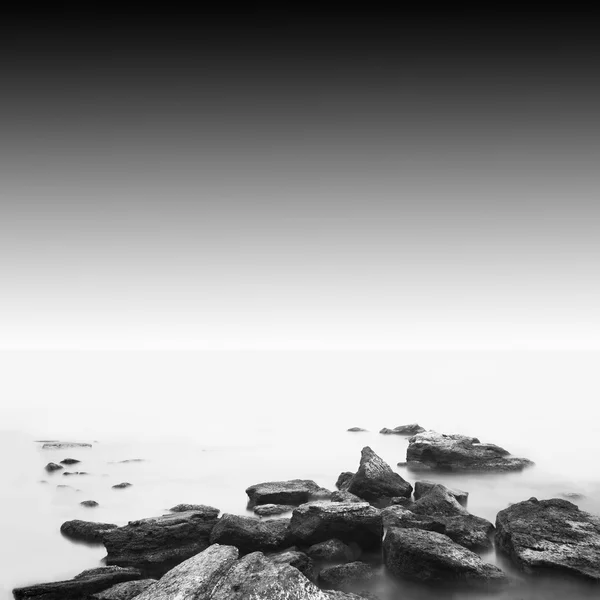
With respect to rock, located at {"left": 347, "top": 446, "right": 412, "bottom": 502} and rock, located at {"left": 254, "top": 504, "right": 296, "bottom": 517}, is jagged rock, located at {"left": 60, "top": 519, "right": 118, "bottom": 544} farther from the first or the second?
rock, located at {"left": 347, "top": 446, "right": 412, "bottom": 502}

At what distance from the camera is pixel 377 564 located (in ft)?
46.1

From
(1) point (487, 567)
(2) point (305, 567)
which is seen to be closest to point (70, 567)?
(2) point (305, 567)

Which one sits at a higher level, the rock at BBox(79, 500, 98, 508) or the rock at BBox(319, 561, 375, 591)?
the rock at BBox(319, 561, 375, 591)

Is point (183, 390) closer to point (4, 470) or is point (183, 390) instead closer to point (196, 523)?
point (4, 470)

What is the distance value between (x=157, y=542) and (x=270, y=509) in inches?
225

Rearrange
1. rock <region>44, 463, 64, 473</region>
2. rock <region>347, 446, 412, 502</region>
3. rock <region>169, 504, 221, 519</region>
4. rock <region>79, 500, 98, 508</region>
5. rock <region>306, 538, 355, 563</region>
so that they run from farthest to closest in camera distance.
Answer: rock <region>44, 463, 64, 473</region> < rock <region>79, 500, 98, 508</region> < rock <region>347, 446, 412, 502</region> < rock <region>169, 504, 221, 519</region> < rock <region>306, 538, 355, 563</region>

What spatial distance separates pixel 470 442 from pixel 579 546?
1434cm

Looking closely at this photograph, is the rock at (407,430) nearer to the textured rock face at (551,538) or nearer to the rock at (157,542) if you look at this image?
the textured rock face at (551,538)

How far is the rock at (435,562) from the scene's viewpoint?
1265cm

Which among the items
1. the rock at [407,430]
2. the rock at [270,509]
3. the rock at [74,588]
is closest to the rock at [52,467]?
the rock at [270,509]

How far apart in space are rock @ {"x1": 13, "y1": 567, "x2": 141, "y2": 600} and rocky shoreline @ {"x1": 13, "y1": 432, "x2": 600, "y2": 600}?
0.02 meters

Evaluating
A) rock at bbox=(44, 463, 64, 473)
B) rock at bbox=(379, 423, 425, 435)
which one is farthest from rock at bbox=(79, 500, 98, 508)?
rock at bbox=(379, 423, 425, 435)

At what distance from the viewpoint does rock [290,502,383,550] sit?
47.1ft

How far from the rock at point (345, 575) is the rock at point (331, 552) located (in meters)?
0.54
